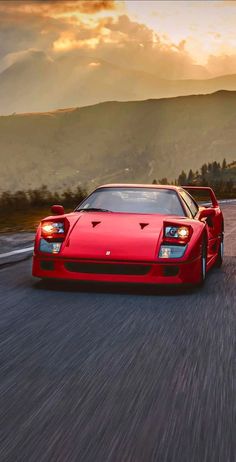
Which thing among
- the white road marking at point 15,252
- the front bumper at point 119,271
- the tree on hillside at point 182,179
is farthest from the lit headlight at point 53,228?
the tree on hillside at point 182,179

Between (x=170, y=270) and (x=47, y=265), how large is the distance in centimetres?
130

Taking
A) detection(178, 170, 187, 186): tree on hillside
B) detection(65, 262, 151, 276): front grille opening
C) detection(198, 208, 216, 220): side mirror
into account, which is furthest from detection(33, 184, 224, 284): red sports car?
detection(178, 170, 187, 186): tree on hillside

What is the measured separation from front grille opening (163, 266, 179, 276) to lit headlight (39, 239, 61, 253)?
1144 mm

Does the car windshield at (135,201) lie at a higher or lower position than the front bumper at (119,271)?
higher

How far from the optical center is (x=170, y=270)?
304 inches

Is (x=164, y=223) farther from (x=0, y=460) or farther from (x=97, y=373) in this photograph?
(x=0, y=460)

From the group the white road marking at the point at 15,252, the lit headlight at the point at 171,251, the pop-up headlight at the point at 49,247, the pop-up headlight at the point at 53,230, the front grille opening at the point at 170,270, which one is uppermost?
the pop-up headlight at the point at 53,230

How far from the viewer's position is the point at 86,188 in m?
25.8

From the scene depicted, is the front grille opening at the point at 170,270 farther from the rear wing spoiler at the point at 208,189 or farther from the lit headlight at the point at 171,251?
the rear wing spoiler at the point at 208,189

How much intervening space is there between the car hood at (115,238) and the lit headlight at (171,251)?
0.07 metres

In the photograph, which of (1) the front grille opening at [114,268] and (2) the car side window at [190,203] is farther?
(2) the car side window at [190,203]

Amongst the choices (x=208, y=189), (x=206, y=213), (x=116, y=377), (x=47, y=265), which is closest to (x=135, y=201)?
(x=206, y=213)

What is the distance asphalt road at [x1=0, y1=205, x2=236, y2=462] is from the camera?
3211 millimetres

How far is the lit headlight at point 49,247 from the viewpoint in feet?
25.8
